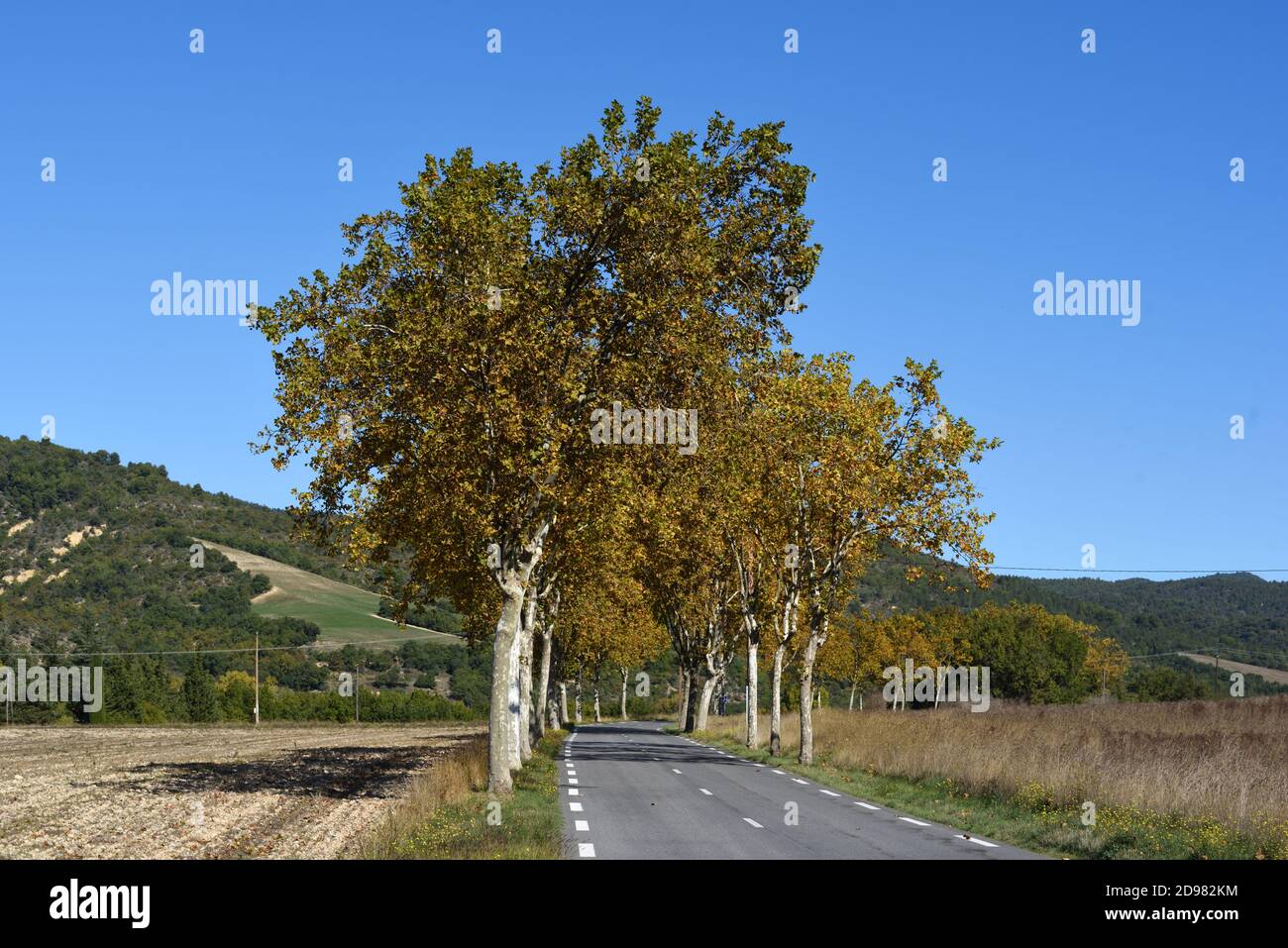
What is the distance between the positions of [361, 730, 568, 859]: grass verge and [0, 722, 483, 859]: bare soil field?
71cm

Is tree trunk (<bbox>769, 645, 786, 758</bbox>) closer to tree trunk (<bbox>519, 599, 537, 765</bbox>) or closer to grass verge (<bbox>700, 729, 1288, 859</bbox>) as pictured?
tree trunk (<bbox>519, 599, 537, 765</bbox>)

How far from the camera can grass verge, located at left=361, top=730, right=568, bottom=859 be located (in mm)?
13617

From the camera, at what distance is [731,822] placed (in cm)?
1873

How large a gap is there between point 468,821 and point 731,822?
425 centimetres

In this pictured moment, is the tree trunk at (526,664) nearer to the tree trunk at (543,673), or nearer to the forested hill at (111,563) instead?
the tree trunk at (543,673)

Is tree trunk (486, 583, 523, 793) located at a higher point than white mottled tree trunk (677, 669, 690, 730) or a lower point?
higher

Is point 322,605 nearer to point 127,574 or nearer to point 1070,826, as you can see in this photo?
point 127,574

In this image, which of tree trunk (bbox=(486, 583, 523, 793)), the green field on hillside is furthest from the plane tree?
the green field on hillside

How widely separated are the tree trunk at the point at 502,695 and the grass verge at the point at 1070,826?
7.25m

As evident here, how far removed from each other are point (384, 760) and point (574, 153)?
22.6 meters

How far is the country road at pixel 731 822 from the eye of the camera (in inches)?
591
